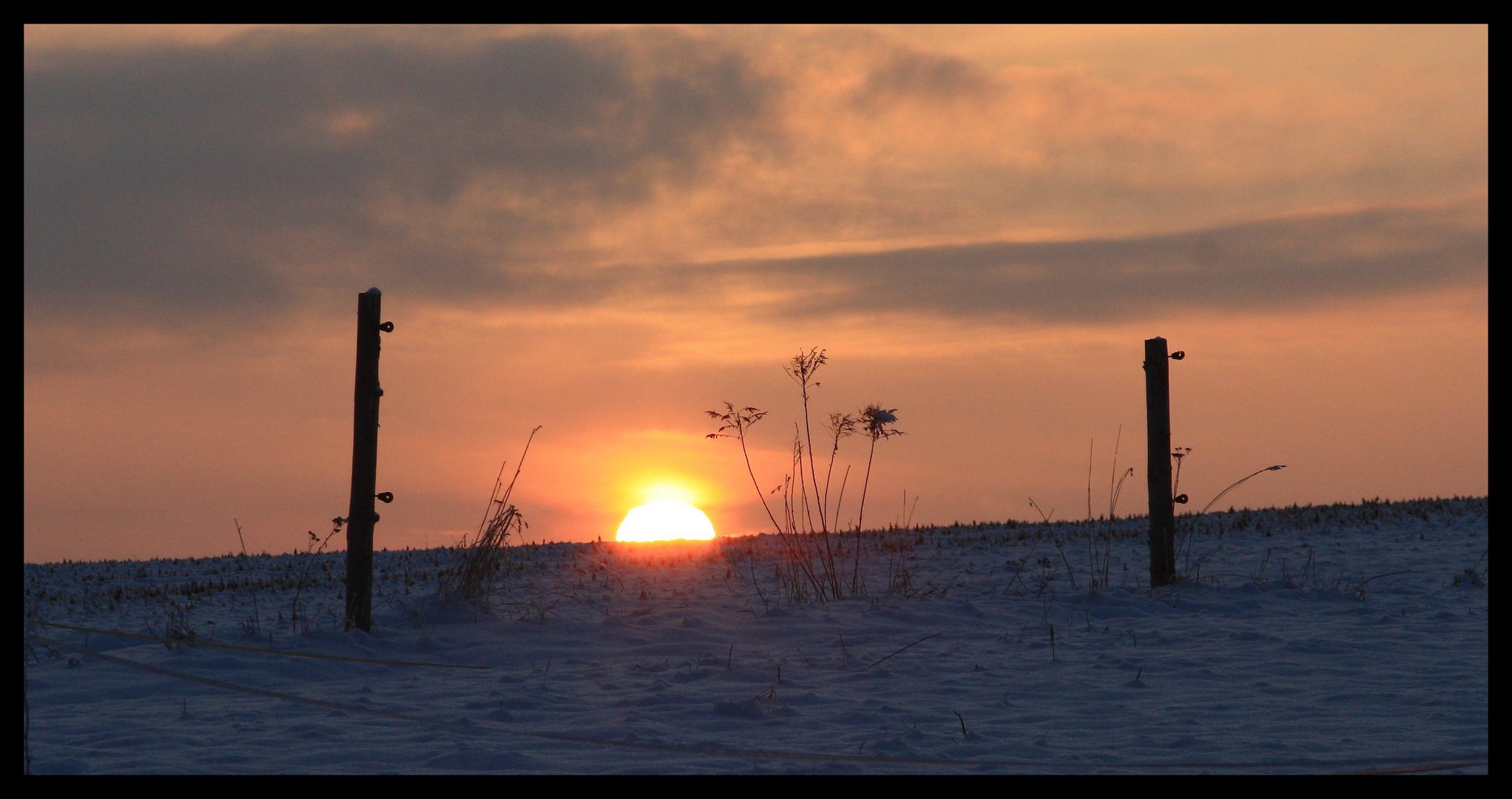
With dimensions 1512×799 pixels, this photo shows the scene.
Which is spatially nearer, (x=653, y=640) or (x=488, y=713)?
(x=488, y=713)

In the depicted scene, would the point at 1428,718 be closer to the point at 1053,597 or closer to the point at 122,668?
the point at 1053,597

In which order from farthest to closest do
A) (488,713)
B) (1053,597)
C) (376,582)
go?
(376,582), (1053,597), (488,713)

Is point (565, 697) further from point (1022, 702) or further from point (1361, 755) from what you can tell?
point (1361, 755)

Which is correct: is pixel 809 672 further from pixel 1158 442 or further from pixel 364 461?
pixel 1158 442

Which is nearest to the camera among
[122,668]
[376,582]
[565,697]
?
[565,697]

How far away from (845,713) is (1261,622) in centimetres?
460

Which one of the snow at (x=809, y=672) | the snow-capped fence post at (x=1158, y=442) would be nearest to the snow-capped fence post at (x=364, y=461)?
the snow at (x=809, y=672)

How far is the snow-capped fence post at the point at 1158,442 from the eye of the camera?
11500 mm

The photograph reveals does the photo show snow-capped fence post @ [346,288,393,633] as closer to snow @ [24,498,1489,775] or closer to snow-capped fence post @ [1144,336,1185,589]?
snow @ [24,498,1489,775]

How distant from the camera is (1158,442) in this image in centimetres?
1160

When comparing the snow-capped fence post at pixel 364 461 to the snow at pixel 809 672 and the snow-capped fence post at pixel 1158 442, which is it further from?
the snow-capped fence post at pixel 1158 442

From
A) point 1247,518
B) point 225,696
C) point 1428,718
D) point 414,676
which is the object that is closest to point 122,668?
point 225,696

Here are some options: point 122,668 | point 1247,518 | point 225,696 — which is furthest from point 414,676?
point 1247,518

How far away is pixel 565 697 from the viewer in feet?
23.3
